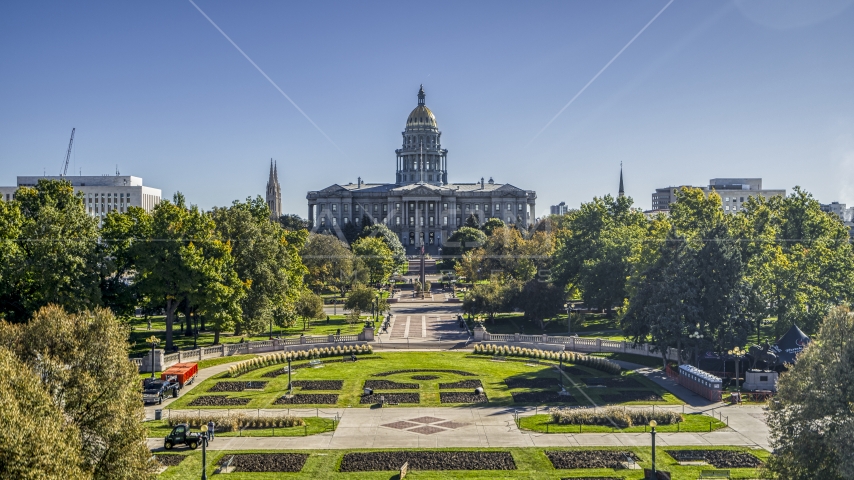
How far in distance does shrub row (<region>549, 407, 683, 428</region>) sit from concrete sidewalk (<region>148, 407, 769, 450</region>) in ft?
5.85

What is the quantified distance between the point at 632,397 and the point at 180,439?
25.0 meters

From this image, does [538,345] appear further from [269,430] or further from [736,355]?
[269,430]

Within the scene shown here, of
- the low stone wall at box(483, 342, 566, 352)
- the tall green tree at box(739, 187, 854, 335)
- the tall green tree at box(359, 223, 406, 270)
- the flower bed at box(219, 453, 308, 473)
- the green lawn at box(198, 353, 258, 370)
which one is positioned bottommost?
the flower bed at box(219, 453, 308, 473)

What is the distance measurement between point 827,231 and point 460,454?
49665 mm

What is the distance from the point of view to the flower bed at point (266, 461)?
3198 centimetres

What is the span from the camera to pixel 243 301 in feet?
212

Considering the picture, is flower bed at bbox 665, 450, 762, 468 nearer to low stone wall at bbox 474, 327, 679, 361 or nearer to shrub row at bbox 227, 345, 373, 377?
low stone wall at bbox 474, 327, 679, 361

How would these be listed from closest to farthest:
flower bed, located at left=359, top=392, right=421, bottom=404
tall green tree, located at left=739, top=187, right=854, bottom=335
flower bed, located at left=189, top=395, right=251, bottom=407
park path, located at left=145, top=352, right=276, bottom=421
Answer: park path, located at left=145, top=352, right=276, bottom=421, flower bed, located at left=189, top=395, right=251, bottom=407, flower bed, located at left=359, top=392, right=421, bottom=404, tall green tree, located at left=739, top=187, right=854, bottom=335

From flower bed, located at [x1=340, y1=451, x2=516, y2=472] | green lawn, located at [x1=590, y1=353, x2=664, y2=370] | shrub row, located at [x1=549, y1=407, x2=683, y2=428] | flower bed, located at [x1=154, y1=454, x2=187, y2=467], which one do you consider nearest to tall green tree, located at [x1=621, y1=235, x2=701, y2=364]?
green lawn, located at [x1=590, y1=353, x2=664, y2=370]

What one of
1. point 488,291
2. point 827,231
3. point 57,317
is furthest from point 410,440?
point 827,231

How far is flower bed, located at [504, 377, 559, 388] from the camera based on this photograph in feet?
162

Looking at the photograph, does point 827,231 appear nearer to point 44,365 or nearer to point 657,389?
point 657,389

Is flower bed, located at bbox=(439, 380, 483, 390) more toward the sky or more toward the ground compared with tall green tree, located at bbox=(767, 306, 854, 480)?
more toward the ground

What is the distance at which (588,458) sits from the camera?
33250 mm
